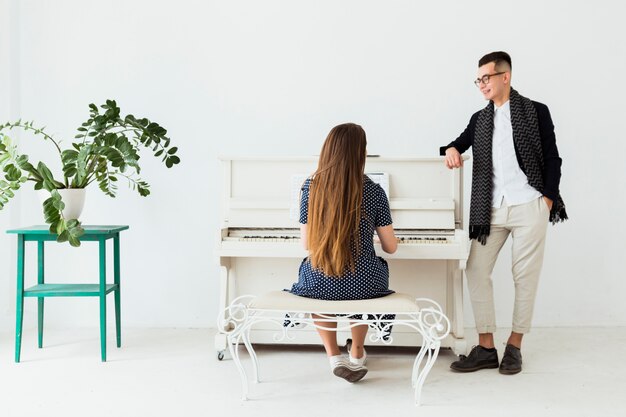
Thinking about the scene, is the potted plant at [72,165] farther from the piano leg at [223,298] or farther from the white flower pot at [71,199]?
the piano leg at [223,298]

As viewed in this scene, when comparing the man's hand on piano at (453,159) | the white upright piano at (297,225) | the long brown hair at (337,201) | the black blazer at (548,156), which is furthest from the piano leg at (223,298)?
the black blazer at (548,156)

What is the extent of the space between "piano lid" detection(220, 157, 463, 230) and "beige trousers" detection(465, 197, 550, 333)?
230mm

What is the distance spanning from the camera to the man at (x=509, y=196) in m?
2.87

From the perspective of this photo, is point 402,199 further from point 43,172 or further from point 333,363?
point 43,172

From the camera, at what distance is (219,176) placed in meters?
3.95

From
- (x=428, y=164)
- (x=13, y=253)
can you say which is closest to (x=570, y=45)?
(x=428, y=164)

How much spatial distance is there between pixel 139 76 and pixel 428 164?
1.98m

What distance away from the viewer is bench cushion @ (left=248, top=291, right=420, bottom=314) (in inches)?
93.4

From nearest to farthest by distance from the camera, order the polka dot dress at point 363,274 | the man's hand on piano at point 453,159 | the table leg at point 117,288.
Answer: the polka dot dress at point 363,274 → the man's hand on piano at point 453,159 → the table leg at point 117,288

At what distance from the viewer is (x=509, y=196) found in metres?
2.91

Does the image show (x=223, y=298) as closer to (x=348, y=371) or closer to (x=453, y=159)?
(x=348, y=371)

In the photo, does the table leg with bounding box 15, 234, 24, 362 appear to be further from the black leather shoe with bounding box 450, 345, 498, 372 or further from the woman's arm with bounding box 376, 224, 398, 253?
the black leather shoe with bounding box 450, 345, 498, 372

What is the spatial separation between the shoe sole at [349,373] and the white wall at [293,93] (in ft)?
5.03

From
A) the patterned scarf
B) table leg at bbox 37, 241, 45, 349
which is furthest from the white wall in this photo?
the patterned scarf
